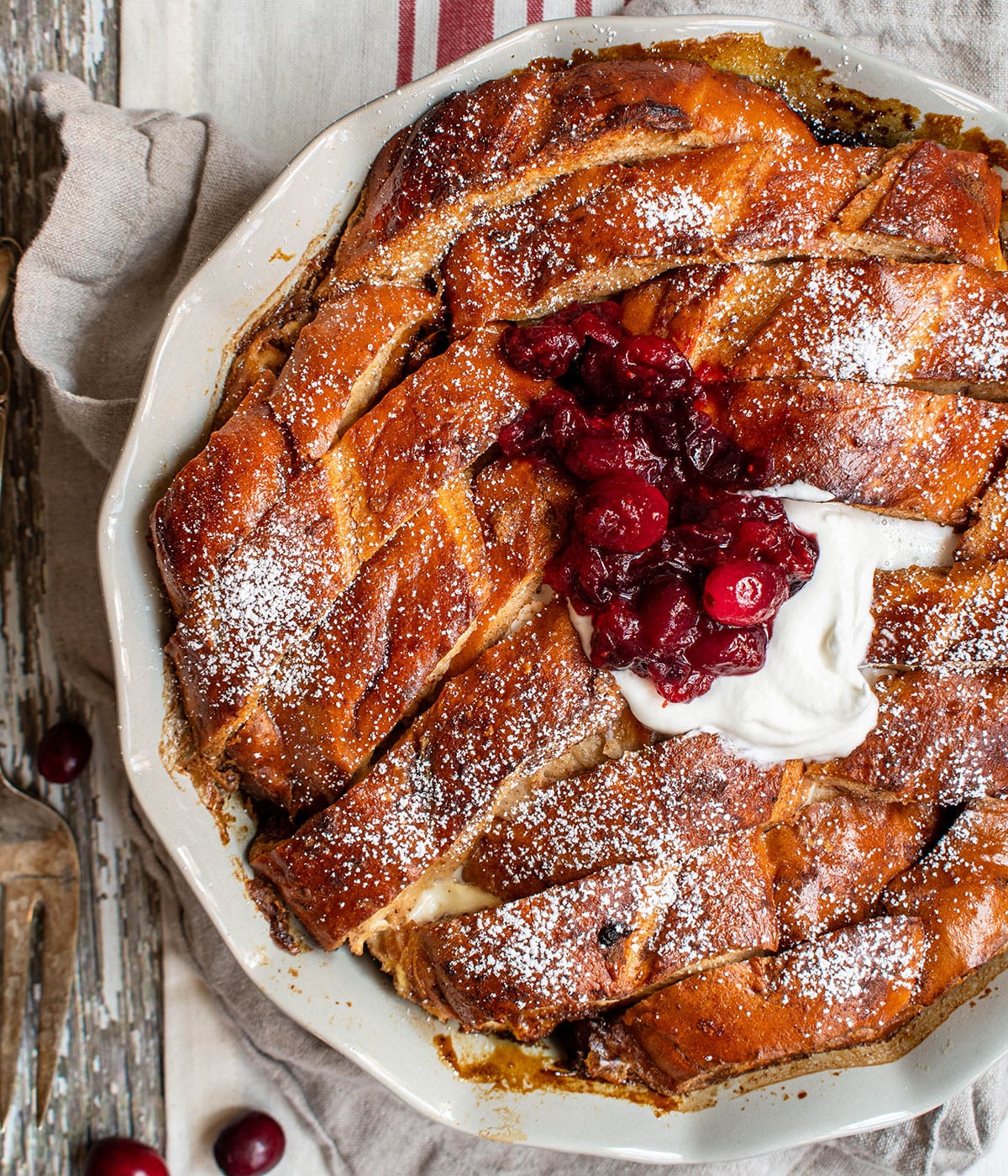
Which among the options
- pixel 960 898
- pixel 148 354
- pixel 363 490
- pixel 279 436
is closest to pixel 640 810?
pixel 960 898

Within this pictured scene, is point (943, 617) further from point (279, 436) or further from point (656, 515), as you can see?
point (279, 436)

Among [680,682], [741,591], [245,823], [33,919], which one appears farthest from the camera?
[33,919]

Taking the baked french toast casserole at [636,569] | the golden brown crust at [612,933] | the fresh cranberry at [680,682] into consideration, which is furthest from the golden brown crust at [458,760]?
the golden brown crust at [612,933]

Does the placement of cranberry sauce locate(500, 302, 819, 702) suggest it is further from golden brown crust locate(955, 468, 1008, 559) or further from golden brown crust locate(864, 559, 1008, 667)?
golden brown crust locate(955, 468, 1008, 559)

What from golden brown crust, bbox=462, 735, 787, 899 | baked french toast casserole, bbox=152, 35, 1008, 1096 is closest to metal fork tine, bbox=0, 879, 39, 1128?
baked french toast casserole, bbox=152, 35, 1008, 1096

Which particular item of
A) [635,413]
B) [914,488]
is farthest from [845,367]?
[635,413]

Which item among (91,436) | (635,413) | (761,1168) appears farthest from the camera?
(761,1168)

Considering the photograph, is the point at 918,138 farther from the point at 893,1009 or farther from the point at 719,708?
the point at 893,1009
